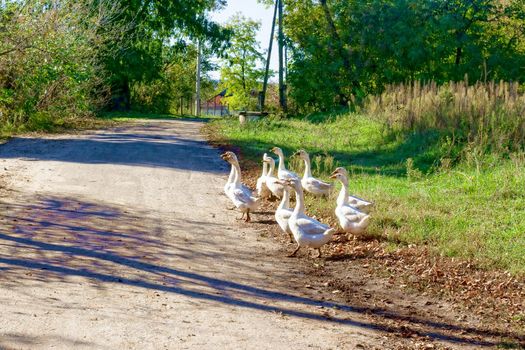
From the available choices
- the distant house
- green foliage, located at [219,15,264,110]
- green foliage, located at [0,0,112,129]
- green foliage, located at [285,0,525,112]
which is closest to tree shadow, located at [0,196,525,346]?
green foliage, located at [0,0,112,129]

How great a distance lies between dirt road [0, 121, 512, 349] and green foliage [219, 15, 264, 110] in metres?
68.5

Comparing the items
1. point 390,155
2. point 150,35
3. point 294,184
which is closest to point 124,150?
point 390,155

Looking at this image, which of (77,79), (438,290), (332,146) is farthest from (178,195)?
(77,79)

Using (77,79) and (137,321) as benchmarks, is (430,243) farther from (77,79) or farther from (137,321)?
(77,79)

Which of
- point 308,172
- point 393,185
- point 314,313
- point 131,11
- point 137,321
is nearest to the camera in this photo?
point 137,321

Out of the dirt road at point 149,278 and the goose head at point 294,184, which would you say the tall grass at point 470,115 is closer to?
the goose head at point 294,184

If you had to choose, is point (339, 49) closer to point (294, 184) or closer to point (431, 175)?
point (431, 175)

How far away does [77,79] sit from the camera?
78.9 ft

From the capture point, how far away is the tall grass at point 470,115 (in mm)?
16109

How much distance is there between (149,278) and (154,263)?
69cm

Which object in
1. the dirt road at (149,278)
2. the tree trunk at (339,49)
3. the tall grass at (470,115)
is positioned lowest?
the dirt road at (149,278)

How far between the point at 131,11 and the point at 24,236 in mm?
34410

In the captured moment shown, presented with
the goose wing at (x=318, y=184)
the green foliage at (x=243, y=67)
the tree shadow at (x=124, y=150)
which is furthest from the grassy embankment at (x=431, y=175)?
the green foliage at (x=243, y=67)

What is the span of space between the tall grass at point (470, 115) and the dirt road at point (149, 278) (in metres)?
6.04
